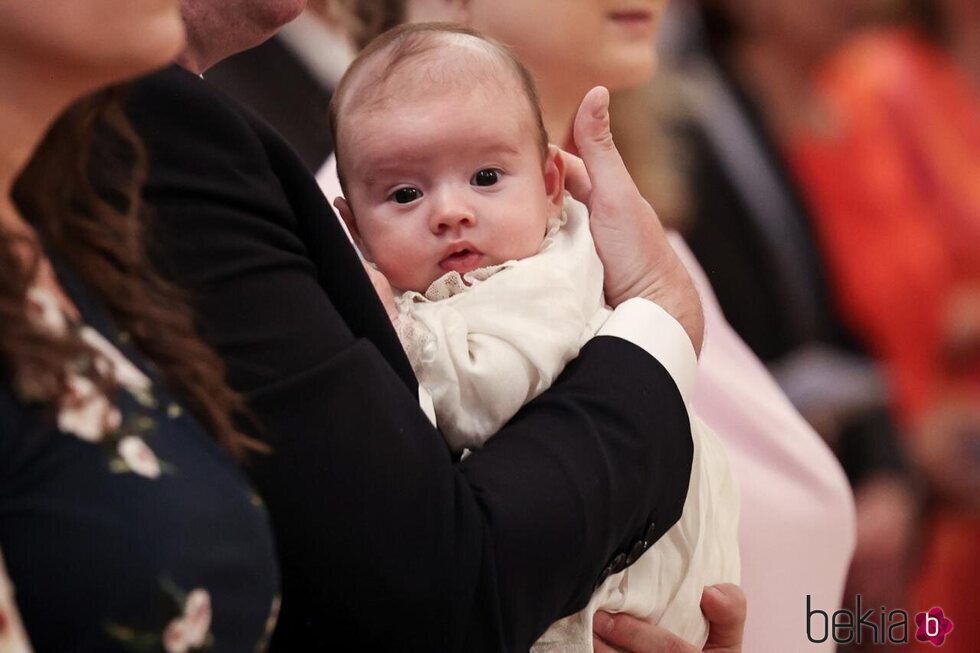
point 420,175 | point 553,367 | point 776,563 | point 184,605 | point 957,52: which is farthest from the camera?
point 957,52

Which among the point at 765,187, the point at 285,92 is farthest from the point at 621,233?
the point at 765,187

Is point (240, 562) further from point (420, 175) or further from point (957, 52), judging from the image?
point (957, 52)

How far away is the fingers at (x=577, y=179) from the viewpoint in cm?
173

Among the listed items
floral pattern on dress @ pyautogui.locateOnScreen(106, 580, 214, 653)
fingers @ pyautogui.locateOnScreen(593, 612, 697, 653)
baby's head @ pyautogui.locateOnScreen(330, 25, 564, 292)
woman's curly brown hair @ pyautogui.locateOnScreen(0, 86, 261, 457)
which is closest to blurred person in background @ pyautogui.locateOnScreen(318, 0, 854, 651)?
baby's head @ pyautogui.locateOnScreen(330, 25, 564, 292)

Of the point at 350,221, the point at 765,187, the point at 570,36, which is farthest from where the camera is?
the point at 765,187

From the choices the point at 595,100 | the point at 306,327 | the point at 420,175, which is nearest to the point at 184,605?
the point at 306,327

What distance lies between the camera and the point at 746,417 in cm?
222

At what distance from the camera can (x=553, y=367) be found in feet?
4.70

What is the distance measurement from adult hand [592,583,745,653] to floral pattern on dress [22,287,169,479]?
0.62 m

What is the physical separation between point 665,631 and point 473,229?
47cm

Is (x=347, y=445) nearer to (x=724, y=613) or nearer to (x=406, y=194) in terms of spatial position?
(x=406, y=194)

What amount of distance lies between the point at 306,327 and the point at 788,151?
1890mm

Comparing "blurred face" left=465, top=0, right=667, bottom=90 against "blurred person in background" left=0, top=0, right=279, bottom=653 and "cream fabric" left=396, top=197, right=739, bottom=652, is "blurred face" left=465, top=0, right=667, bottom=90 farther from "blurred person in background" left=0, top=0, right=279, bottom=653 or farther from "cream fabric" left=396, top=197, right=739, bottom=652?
"blurred person in background" left=0, top=0, right=279, bottom=653

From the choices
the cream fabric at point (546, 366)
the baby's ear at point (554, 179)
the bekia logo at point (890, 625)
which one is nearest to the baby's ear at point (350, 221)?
the cream fabric at point (546, 366)
